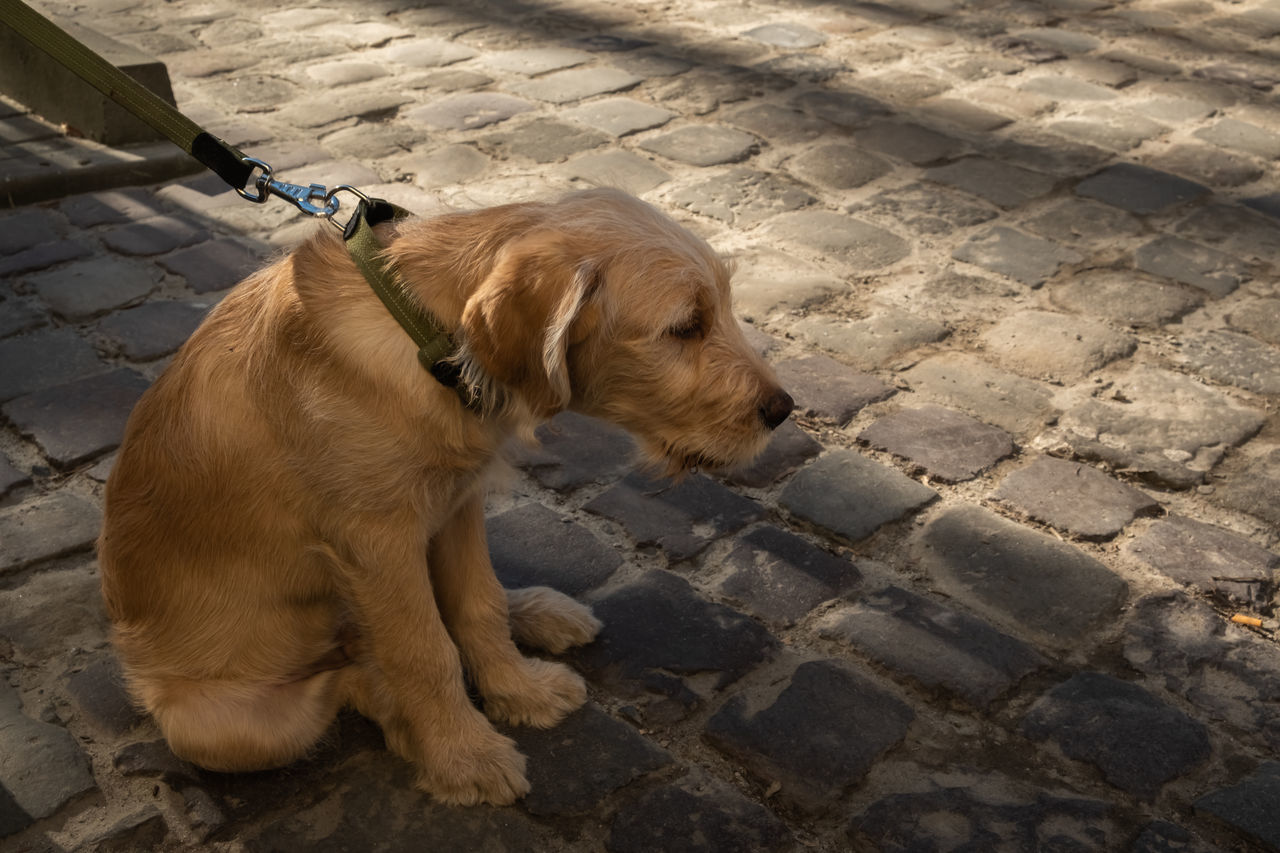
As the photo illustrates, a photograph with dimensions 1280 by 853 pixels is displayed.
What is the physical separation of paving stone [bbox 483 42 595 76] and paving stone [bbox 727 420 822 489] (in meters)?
4.33

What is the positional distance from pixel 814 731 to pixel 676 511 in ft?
3.56

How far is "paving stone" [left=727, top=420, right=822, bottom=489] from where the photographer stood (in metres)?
4.12

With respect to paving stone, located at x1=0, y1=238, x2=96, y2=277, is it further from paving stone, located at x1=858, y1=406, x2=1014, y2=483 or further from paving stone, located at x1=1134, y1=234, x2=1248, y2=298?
paving stone, located at x1=1134, y1=234, x2=1248, y2=298

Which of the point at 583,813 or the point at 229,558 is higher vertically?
the point at 229,558

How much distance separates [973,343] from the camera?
192 inches

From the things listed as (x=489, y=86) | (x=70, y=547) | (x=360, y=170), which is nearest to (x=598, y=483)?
(x=70, y=547)

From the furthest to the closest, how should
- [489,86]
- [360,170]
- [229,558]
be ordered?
[489,86], [360,170], [229,558]

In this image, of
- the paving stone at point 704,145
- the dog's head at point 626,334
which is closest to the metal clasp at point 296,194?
the dog's head at point 626,334

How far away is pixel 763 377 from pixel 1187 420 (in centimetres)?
228

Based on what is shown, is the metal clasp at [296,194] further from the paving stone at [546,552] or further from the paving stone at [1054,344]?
the paving stone at [1054,344]

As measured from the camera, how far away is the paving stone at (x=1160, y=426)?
4.12 meters

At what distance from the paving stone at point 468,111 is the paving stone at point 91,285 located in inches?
85.8

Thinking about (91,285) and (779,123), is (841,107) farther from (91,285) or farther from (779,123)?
(91,285)

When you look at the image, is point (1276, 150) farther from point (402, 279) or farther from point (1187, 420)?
point (402, 279)
